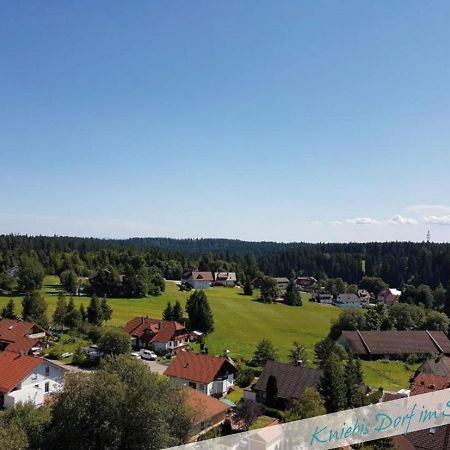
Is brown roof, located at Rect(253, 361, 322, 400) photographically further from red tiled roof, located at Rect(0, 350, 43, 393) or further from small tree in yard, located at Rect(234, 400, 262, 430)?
red tiled roof, located at Rect(0, 350, 43, 393)

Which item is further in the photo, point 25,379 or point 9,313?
point 9,313

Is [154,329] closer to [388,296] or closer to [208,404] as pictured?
[208,404]

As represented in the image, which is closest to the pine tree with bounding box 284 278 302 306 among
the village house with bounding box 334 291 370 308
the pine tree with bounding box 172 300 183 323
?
the village house with bounding box 334 291 370 308

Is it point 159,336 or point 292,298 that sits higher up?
point 292,298

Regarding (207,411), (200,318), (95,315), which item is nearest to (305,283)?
(200,318)

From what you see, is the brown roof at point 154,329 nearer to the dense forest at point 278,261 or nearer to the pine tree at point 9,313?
the pine tree at point 9,313

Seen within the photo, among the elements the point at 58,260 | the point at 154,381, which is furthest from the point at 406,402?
the point at 58,260
